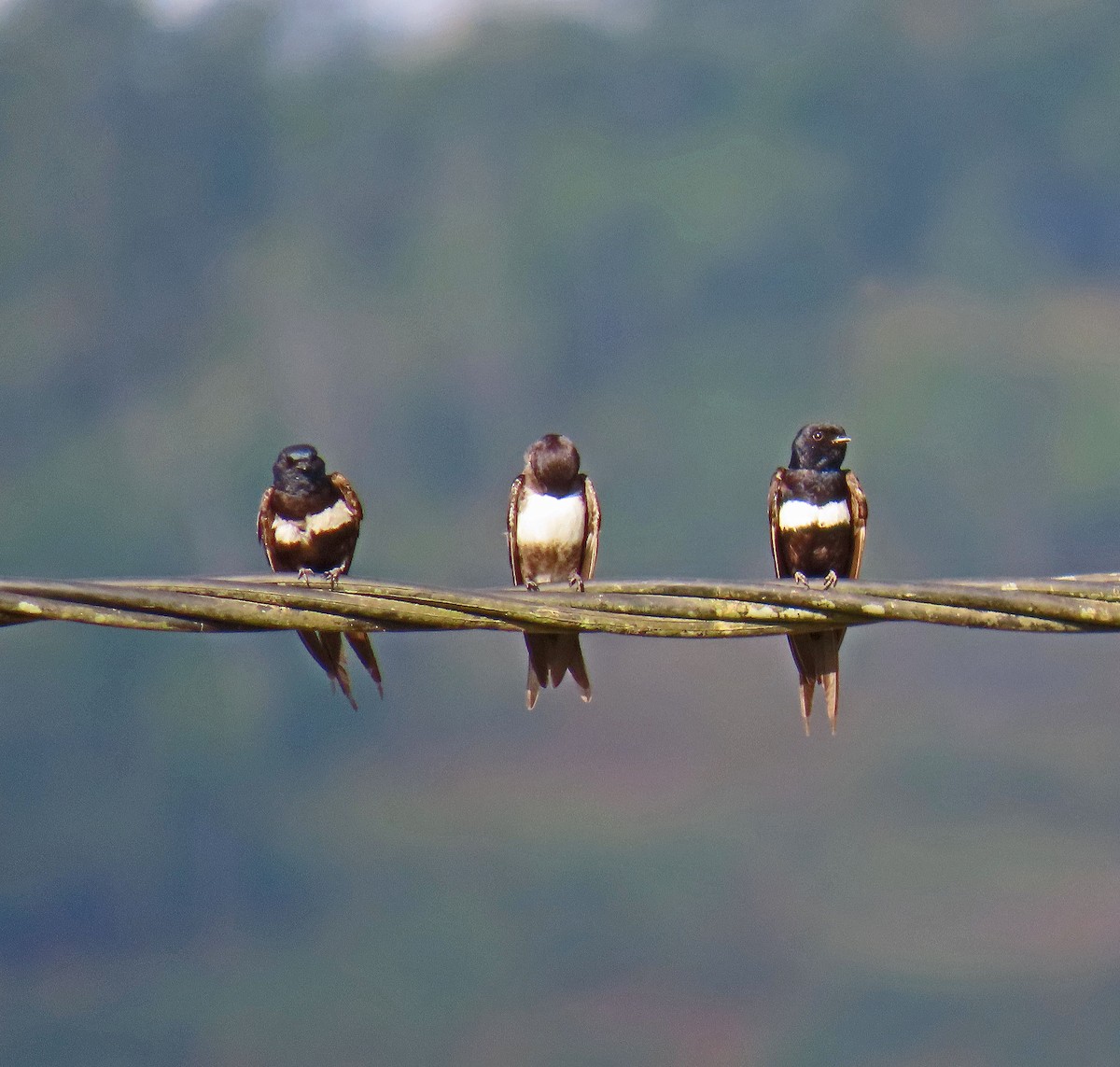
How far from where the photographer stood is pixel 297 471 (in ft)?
29.8

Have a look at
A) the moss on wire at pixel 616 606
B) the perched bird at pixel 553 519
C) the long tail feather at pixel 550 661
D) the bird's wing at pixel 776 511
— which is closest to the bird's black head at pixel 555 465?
the perched bird at pixel 553 519

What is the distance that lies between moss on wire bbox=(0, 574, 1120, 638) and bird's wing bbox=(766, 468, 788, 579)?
4.15m

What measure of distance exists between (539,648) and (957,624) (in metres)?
2.73

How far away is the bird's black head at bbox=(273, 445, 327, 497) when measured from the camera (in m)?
9.02

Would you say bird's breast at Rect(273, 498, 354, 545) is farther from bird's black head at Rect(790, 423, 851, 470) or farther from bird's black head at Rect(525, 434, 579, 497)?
bird's black head at Rect(790, 423, 851, 470)

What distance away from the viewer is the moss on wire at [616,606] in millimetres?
4328

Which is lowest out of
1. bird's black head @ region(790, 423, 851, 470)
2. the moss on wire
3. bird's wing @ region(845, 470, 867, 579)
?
the moss on wire

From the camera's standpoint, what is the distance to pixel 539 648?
6945 millimetres

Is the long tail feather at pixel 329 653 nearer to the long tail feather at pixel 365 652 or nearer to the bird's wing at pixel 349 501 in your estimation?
the long tail feather at pixel 365 652

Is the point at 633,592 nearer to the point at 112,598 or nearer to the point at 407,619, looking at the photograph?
the point at 407,619

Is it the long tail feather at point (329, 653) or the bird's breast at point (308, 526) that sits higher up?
the bird's breast at point (308, 526)

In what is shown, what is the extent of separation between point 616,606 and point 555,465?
4.28m

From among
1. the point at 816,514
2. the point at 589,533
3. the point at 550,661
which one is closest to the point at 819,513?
the point at 816,514

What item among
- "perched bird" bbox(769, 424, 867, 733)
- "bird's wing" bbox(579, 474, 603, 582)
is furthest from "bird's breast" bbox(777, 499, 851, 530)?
"bird's wing" bbox(579, 474, 603, 582)
